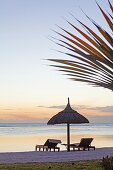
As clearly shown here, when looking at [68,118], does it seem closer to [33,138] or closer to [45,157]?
[45,157]

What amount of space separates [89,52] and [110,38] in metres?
0.13

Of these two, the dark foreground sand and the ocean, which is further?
the ocean

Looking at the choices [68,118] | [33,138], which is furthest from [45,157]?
[33,138]

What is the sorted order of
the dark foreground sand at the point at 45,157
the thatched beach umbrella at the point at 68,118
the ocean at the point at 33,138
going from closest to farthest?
the dark foreground sand at the point at 45,157
the thatched beach umbrella at the point at 68,118
the ocean at the point at 33,138

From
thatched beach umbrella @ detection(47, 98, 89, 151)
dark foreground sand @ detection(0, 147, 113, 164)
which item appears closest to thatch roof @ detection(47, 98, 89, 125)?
thatched beach umbrella @ detection(47, 98, 89, 151)

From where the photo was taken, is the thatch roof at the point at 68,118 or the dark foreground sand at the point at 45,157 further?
the thatch roof at the point at 68,118

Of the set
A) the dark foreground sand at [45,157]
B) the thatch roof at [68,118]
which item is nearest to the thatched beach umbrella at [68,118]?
the thatch roof at [68,118]

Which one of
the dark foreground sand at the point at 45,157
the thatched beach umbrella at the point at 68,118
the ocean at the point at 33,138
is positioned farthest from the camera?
the ocean at the point at 33,138

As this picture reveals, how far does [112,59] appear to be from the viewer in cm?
193

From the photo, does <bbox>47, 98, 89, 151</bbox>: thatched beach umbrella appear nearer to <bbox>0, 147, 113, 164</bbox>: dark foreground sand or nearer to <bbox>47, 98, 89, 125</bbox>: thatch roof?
<bbox>47, 98, 89, 125</bbox>: thatch roof

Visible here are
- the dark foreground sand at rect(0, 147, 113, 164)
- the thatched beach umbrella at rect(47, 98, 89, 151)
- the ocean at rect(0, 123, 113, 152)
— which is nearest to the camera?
the dark foreground sand at rect(0, 147, 113, 164)

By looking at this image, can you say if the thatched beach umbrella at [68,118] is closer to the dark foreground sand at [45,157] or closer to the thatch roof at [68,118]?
the thatch roof at [68,118]

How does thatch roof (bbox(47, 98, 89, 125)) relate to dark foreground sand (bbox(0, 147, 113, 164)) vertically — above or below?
above

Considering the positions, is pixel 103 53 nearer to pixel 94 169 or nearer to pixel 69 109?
pixel 94 169
